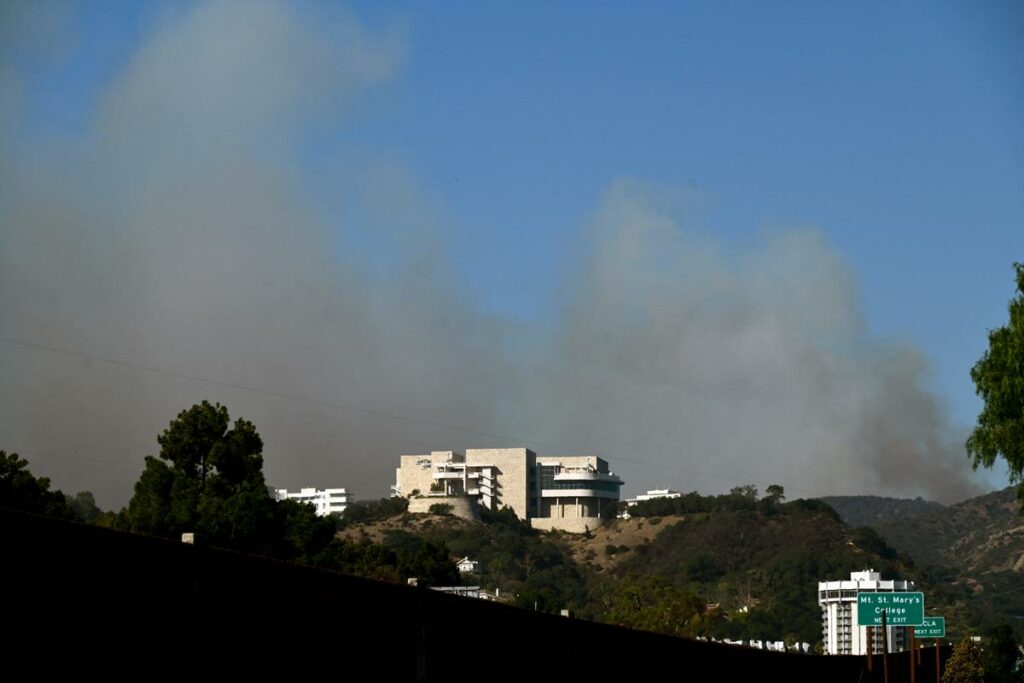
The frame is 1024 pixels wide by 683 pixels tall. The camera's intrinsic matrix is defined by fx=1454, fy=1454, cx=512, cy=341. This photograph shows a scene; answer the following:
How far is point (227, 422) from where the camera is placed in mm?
79188

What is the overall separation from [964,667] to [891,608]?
476 inches

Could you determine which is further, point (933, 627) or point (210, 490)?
point (210, 490)

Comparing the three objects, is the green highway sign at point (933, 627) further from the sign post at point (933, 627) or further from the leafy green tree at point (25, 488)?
the leafy green tree at point (25, 488)

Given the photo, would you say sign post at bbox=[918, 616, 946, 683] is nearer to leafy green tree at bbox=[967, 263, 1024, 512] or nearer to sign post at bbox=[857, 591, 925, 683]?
sign post at bbox=[857, 591, 925, 683]

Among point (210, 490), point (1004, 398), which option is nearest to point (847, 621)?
point (210, 490)

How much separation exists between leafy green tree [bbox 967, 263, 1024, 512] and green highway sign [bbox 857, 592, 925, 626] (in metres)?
6.00

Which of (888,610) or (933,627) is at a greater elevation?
(888,610)

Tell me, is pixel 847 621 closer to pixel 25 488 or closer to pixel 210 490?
pixel 210 490

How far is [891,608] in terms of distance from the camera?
44406 millimetres

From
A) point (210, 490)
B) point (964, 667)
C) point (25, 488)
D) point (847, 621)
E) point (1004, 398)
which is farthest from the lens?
point (847, 621)

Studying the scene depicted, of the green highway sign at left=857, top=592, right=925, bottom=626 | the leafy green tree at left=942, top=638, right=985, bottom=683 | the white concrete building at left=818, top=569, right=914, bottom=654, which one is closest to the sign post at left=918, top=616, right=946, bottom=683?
the green highway sign at left=857, top=592, right=925, bottom=626

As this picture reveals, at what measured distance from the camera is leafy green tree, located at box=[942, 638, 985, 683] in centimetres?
5356

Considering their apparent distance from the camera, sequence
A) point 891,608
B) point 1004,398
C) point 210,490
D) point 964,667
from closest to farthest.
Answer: point 1004,398 → point 891,608 → point 964,667 → point 210,490

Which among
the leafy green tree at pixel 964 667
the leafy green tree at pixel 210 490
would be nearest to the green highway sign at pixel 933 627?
the leafy green tree at pixel 964 667
